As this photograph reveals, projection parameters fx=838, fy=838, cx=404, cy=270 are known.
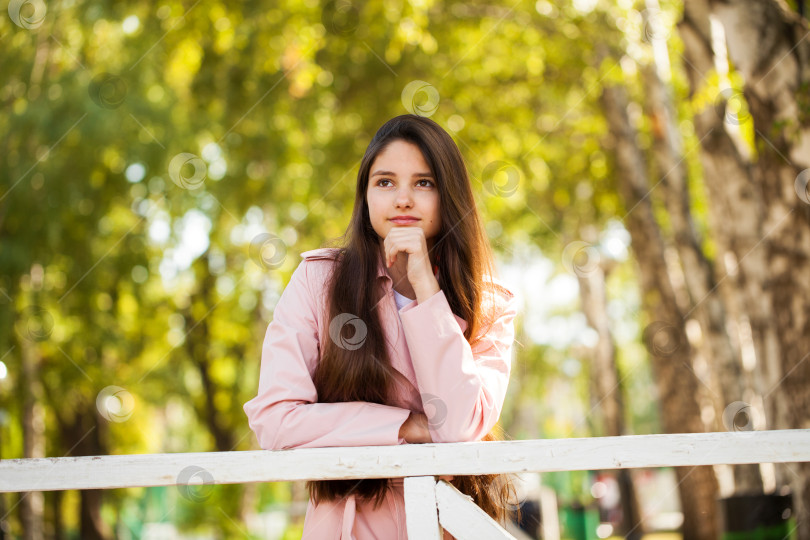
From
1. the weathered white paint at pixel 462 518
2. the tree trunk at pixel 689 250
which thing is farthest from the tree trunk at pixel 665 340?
the weathered white paint at pixel 462 518

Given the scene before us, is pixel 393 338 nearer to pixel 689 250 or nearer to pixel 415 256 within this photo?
pixel 415 256

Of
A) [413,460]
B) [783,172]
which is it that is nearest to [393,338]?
[413,460]

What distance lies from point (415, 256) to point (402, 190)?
0.23 m

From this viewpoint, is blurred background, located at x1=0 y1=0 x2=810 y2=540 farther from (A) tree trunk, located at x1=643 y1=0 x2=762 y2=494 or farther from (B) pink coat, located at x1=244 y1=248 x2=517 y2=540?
(B) pink coat, located at x1=244 y1=248 x2=517 y2=540

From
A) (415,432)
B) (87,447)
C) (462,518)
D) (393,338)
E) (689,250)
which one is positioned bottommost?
(462,518)

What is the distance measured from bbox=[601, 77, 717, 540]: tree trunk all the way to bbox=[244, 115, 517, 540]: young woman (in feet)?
26.5

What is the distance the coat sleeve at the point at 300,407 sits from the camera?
2.08 meters

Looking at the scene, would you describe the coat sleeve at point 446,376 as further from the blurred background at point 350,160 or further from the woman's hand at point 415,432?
the blurred background at point 350,160

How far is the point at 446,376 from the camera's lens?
84.4 inches

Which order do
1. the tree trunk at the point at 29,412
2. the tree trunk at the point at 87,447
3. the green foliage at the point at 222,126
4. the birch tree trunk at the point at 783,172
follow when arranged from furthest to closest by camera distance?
the tree trunk at the point at 87,447 → the tree trunk at the point at 29,412 → the green foliage at the point at 222,126 → the birch tree trunk at the point at 783,172

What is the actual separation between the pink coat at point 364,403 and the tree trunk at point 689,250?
7458mm

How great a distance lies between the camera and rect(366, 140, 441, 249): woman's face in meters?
2.41

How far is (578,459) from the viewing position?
1837mm

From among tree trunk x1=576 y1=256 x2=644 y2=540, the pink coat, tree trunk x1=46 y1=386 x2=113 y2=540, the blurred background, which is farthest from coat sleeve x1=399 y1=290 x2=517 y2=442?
tree trunk x1=46 y1=386 x2=113 y2=540
